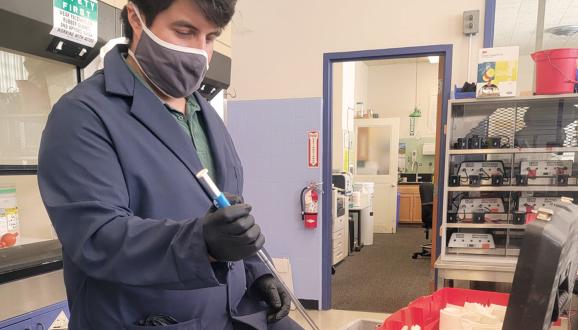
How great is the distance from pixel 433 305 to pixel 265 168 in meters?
2.24

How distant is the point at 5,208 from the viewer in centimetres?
155

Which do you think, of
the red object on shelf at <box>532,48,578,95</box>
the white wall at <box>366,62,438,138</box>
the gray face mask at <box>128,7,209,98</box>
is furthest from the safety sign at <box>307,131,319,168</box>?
the white wall at <box>366,62,438,138</box>

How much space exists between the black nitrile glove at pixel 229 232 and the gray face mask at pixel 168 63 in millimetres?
435

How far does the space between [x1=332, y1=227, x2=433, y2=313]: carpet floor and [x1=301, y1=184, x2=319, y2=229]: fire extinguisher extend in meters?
0.92

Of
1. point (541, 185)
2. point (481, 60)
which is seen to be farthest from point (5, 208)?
point (541, 185)

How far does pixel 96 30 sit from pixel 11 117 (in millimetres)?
561

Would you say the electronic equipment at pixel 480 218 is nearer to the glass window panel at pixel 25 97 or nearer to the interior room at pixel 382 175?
the interior room at pixel 382 175

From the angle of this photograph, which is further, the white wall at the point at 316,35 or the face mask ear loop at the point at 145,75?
the white wall at the point at 316,35

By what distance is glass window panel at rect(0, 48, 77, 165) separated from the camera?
5.34 feet

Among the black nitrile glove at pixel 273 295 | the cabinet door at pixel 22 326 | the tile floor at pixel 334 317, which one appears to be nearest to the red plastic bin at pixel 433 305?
the black nitrile glove at pixel 273 295

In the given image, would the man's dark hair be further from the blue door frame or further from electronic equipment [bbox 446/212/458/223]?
the blue door frame

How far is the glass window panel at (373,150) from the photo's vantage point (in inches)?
274

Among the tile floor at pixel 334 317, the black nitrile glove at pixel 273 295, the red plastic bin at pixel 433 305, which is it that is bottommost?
the tile floor at pixel 334 317

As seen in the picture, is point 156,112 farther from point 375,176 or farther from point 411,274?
point 375,176
